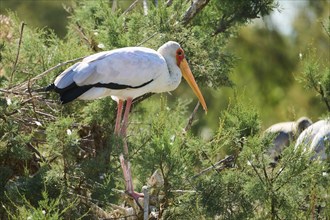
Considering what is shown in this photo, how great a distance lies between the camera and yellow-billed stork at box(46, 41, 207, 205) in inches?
253

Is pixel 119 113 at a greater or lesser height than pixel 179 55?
lesser

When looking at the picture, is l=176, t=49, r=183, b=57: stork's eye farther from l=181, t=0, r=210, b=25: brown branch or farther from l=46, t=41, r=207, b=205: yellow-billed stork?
l=181, t=0, r=210, b=25: brown branch

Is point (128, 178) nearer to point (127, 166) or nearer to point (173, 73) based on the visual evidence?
point (127, 166)

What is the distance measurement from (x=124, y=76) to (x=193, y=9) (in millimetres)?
980

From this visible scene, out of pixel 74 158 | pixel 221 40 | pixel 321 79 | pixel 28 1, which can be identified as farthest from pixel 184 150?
pixel 28 1

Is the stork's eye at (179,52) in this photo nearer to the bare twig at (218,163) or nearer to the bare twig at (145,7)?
the bare twig at (145,7)

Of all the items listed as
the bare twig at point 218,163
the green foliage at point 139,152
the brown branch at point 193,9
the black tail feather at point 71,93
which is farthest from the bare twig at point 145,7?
the bare twig at point 218,163

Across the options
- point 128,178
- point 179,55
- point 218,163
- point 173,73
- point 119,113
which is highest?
point 179,55

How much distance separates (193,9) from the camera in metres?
7.42

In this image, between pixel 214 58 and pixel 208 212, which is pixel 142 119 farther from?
pixel 208 212

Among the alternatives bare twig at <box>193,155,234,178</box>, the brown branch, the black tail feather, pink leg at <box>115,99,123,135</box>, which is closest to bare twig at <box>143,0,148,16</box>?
the brown branch

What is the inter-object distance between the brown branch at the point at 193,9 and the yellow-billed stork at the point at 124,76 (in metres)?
0.48

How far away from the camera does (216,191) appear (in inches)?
233

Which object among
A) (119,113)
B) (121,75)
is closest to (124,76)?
(121,75)
